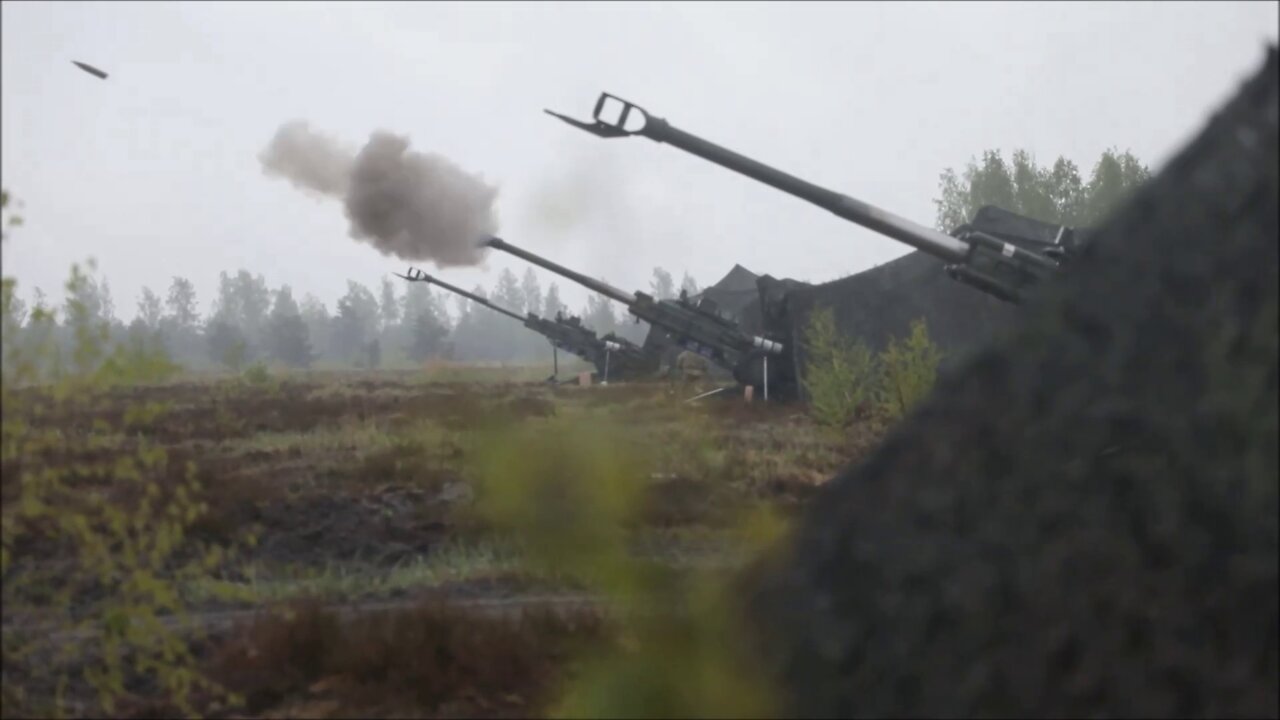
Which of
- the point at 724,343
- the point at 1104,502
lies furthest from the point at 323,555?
the point at 724,343

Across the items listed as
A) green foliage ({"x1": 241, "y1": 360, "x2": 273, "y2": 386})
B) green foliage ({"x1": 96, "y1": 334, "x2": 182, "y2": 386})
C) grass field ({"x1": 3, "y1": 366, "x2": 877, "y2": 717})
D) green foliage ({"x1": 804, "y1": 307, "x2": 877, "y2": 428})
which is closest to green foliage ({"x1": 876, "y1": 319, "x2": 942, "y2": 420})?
green foliage ({"x1": 804, "y1": 307, "x2": 877, "y2": 428})

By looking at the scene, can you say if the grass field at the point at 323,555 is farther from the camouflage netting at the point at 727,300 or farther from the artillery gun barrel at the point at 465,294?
the camouflage netting at the point at 727,300

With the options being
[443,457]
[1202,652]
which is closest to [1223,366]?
[1202,652]

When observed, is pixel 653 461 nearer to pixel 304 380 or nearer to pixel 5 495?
pixel 5 495

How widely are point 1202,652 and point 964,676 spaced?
36 cm

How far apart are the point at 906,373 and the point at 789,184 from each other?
62.3 inches

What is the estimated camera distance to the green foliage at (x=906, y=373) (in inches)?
275

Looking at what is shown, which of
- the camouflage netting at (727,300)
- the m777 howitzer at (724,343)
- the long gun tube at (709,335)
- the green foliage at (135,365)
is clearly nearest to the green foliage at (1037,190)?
the green foliage at (135,365)

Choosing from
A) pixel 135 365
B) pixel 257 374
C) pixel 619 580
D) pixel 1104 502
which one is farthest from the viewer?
pixel 257 374

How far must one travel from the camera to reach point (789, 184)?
6.62 m

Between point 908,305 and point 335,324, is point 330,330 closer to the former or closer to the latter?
point 335,324

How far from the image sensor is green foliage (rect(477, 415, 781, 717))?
7.54 feet

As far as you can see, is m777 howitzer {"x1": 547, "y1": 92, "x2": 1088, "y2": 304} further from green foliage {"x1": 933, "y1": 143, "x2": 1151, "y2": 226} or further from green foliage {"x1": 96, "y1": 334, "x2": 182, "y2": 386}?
green foliage {"x1": 96, "y1": 334, "x2": 182, "y2": 386}

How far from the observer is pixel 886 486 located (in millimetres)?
2180
